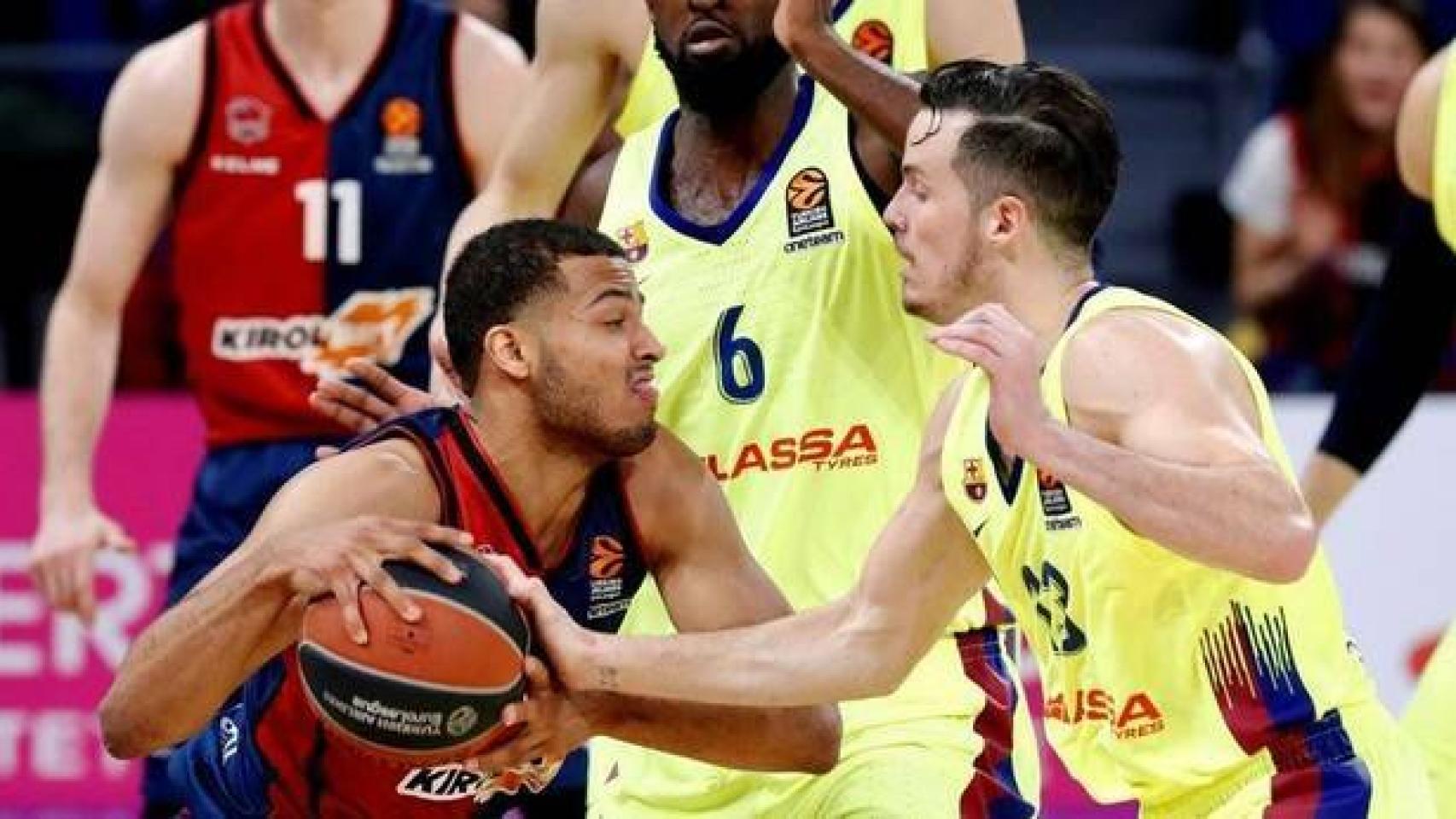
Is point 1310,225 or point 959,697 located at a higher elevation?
point 959,697

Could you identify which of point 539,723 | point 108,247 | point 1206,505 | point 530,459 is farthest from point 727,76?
point 108,247

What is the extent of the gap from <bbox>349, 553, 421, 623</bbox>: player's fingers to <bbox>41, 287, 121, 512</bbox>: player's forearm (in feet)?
9.52

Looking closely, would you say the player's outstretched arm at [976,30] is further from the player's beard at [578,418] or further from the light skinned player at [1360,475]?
the player's beard at [578,418]

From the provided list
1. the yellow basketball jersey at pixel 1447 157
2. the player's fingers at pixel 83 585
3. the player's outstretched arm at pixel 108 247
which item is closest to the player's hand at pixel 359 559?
the yellow basketball jersey at pixel 1447 157

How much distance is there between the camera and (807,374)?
20.7 ft

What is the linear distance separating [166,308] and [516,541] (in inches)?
190

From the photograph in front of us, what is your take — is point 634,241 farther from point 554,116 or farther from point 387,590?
point 387,590

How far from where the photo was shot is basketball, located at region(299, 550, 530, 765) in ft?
17.5

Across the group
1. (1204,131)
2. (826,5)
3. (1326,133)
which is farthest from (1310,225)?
(826,5)

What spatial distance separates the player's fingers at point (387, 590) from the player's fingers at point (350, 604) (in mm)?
18

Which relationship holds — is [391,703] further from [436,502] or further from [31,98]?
[31,98]

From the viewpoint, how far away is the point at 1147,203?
494 inches

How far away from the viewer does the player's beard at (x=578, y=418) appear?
584 centimetres

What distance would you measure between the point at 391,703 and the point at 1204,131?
761 cm
